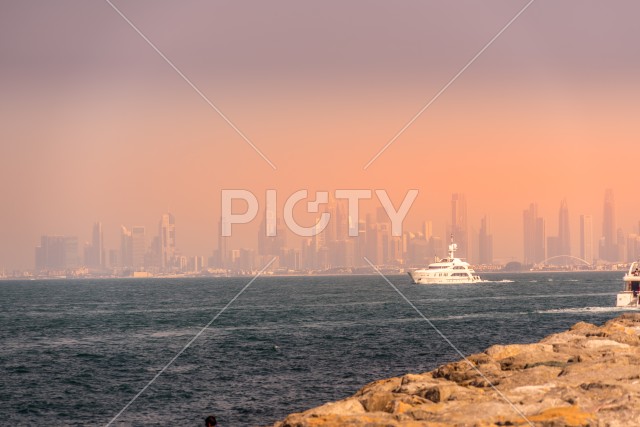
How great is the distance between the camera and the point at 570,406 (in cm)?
1927

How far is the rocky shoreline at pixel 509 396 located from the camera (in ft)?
60.7

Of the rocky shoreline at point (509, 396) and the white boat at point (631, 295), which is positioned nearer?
the rocky shoreline at point (509, 396)

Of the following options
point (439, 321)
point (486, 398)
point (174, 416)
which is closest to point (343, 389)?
point (174, 416)

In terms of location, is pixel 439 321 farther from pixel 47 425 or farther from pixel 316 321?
pixel 47 425

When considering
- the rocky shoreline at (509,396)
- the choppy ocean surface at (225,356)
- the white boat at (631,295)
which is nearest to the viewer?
the rocky shoreline at (509,396)

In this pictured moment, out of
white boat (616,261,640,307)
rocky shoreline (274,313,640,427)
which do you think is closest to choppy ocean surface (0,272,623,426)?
white boat (616,261,640,307)

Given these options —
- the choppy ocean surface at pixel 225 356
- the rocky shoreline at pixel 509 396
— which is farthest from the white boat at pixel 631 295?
the rocky shoreline at pixel 509 396

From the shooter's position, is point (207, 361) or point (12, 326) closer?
point (207, 361)

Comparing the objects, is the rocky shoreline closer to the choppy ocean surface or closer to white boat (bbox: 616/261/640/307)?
the choppy ocean surface

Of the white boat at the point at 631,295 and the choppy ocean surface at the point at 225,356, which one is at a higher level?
the white boat at the point at 631,295

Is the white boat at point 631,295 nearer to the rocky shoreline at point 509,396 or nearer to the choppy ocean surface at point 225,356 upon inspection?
the choppy ocean surface at point 225,356

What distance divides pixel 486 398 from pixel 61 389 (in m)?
35.1

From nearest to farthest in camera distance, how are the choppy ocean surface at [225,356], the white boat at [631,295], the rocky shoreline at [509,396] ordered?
the rocky shoreline at [509,396]
the choppy ocean surface at [225,356]
the white boat at [631,295]

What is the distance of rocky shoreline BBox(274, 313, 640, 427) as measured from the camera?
60.7 feet
